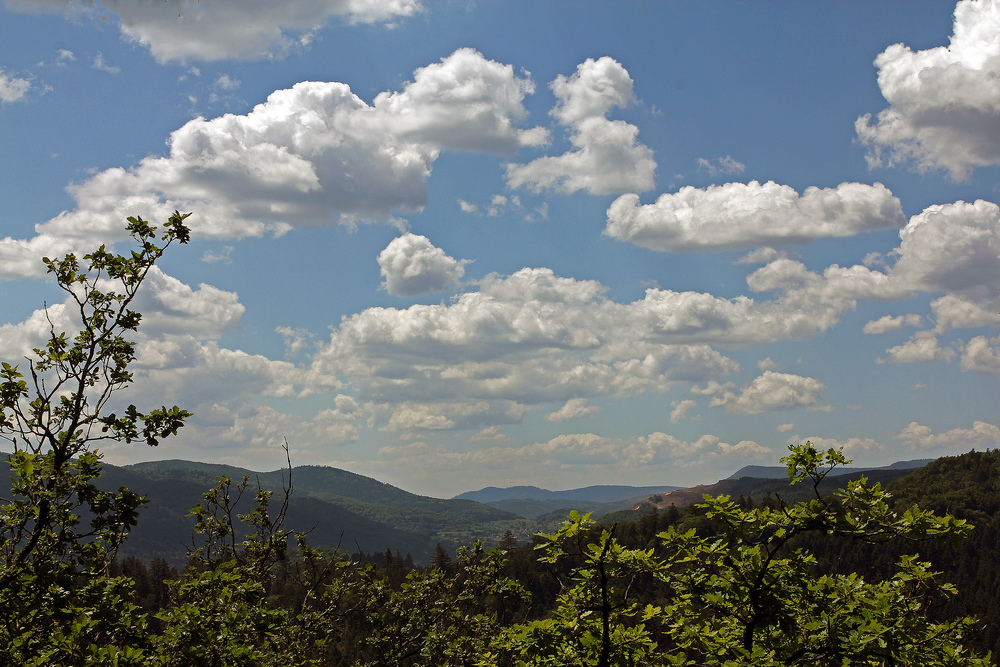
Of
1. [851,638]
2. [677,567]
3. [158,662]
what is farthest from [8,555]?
[851,638]

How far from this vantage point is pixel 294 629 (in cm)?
1767

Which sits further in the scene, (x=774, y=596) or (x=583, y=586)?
(x=583, y=586)

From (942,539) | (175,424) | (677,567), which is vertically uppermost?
(175,424)

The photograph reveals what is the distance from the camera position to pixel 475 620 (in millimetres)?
21703

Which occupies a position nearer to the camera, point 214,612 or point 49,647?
point 49,647

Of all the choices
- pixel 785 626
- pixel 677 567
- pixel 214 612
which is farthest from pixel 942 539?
pixel 214 612

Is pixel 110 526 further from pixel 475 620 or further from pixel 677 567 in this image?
pixel 475 620

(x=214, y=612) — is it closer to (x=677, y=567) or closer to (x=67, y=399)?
(x=67, y=399)

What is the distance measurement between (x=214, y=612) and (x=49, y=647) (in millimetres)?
2508

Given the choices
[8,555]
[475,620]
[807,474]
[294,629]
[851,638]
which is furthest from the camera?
[475,620]

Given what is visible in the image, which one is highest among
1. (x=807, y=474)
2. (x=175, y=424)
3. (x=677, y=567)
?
(x=175, y=424)

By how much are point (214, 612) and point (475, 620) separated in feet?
40.8

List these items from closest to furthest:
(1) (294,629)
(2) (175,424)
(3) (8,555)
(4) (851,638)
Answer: (4) (851,638) < (3) (8,555) < (2) (175,424) < (1) (294,629)

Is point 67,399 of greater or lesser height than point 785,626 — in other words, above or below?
above
